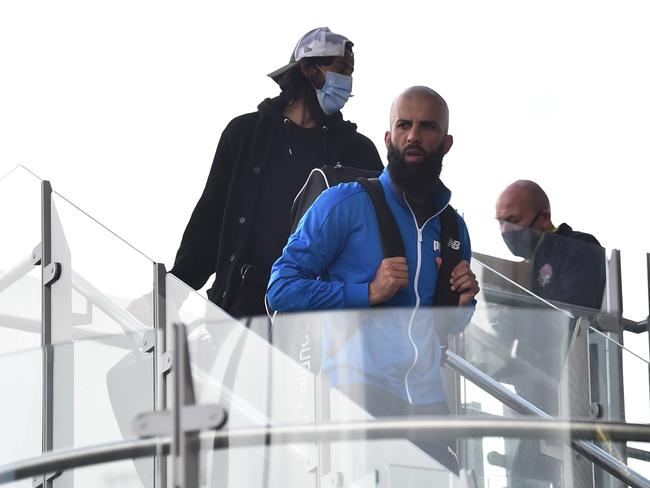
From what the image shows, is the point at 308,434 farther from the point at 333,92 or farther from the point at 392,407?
the point at 333,92

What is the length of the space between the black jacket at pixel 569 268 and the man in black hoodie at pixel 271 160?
3.12ft

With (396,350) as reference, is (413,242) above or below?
above

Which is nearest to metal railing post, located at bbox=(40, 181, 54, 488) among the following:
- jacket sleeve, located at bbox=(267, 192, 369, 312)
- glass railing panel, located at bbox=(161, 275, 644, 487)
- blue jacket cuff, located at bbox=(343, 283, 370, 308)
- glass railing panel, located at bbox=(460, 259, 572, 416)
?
glass railing panel, located at bbox=(161, 275, 644, 487)

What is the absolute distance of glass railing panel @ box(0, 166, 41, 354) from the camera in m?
4.72

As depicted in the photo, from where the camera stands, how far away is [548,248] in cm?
584

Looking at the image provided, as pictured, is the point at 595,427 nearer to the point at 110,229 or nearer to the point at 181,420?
the point at 110,229

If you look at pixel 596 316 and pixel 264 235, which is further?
pixel 596 316

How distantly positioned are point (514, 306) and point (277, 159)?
1063 millimetres

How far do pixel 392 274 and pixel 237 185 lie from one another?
3.96 ft

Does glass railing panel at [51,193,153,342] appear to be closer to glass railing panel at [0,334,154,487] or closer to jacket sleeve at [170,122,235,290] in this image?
glass railing panel at [0,334,154,487]

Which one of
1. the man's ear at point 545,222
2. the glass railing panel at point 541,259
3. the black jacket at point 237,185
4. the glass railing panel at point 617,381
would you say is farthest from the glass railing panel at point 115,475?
the man's ear at point 545,222

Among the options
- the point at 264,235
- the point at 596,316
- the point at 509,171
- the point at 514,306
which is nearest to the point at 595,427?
the point at 514,306

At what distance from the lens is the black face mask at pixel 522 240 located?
228 inches

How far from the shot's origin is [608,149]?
10617 mm
